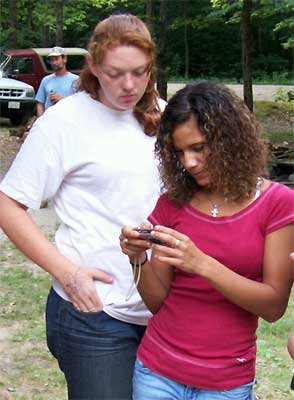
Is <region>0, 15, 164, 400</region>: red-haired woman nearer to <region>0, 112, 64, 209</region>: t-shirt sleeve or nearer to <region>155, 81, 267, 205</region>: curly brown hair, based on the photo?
<region>0, 112, 64, 209</region>: t-shirt sleeve

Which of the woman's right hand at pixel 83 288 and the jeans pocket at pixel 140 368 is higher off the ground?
the woman's right hand at pixel 83 288

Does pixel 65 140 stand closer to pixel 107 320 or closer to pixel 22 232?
pixel 22 232

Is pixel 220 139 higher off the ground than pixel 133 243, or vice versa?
pixel 220 139

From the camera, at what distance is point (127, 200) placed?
78.3 inches

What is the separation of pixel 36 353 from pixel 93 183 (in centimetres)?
270

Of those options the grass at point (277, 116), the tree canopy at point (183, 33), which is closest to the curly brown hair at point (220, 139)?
the grass at point (277, 116)

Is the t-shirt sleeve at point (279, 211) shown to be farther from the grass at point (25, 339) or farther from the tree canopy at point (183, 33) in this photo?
the tree canopy at point (183, 33)

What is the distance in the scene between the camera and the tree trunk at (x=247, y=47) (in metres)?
12.4

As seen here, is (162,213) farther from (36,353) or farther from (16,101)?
(16,101)

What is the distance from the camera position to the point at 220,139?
5.64ft

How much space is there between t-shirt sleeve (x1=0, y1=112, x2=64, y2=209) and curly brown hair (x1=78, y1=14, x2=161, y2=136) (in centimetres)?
19

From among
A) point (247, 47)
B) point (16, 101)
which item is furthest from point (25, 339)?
point (16, 101)

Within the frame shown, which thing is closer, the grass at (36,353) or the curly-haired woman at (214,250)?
the curly-haired woman at (214,250)

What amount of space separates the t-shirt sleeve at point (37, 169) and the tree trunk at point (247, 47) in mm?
10572
